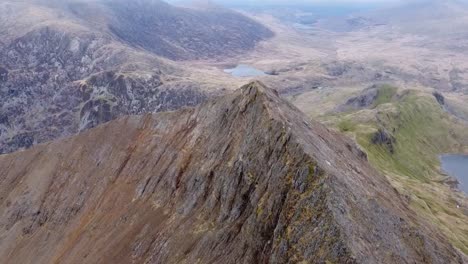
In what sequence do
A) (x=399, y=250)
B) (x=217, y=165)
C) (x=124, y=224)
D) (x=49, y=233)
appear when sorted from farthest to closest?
(x=49, y=233), (x=124, y=224), (x=217, y=165), (x=399, y=250)

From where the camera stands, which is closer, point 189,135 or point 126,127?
point 189,135

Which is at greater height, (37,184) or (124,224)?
(124,224)

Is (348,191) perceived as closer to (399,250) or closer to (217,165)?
(399,250)

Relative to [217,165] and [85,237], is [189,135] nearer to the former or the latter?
[217,165]

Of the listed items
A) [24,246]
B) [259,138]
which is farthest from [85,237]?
[259,138]

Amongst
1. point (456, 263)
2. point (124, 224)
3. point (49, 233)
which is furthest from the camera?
point (49, 233)

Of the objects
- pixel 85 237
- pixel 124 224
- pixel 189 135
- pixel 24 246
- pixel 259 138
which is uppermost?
pixel 259 138
